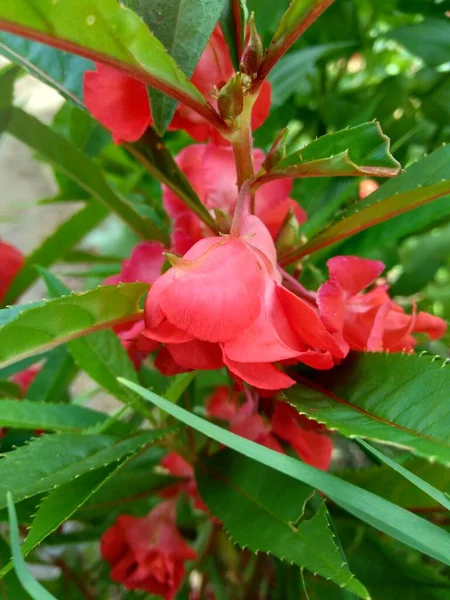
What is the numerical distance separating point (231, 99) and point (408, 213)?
217 millimetres

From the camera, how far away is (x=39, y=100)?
225 cm

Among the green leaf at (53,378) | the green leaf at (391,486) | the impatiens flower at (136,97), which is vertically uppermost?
the impatiens flower at (136,97)

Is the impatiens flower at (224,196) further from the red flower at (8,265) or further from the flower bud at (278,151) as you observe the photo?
the red flower at (8,265)

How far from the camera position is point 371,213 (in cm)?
33

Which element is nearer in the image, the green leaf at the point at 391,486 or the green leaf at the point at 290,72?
the green leaf at the point at 391,486

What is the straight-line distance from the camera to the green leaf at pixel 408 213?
325 mm

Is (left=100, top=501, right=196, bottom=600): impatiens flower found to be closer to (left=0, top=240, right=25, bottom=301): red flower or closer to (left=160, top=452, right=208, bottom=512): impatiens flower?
(left=160, top=452, right=208, bottom=512): impatiens flower

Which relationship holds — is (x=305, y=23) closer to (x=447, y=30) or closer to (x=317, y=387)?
(x=317, y=387)

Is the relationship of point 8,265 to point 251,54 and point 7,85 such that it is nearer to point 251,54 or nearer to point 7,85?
point 7,85

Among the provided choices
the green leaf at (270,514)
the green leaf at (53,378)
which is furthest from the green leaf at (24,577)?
the green leaf at (53,378)

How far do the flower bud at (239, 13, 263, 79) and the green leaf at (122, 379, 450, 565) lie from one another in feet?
0.49

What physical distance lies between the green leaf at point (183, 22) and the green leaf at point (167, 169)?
8 centimetres

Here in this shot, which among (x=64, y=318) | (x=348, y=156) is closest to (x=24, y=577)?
(x=64, y=318)

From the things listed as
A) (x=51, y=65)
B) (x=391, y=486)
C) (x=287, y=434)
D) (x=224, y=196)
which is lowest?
(x=391, y=486)
